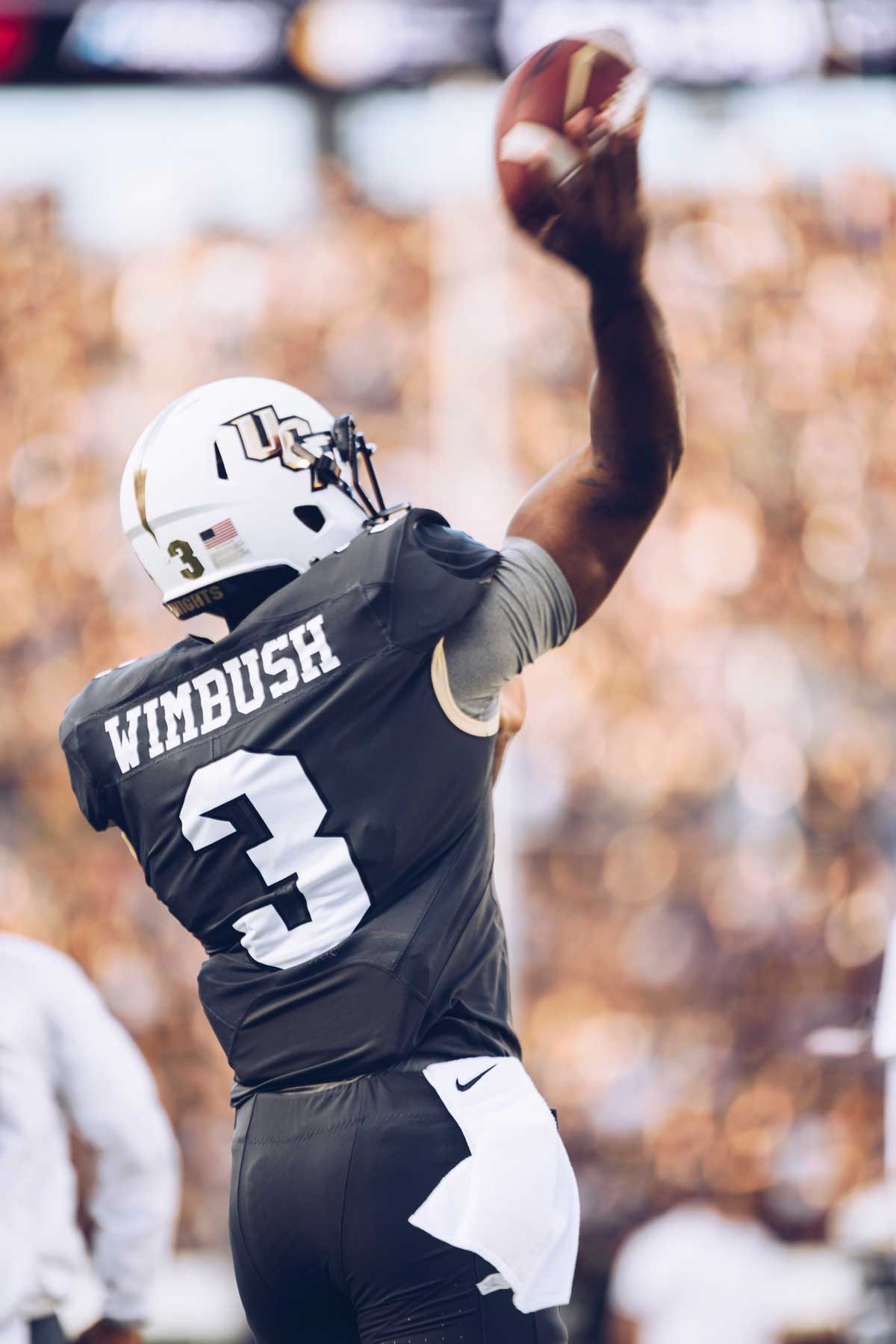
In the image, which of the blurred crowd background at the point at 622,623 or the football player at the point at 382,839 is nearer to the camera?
the football player at the point at 382,839

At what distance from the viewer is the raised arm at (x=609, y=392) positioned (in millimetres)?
1549

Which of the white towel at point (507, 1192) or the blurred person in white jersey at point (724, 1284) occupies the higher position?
the white towel at point (507, 1192)

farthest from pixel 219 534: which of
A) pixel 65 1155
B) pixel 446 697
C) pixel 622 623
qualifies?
pixel 622 623

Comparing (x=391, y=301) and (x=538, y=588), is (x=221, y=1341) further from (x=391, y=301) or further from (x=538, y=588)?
(x=538, y=588)

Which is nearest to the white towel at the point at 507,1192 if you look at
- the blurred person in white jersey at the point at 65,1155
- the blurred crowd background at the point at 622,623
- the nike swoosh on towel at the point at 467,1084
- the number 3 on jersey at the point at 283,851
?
the nike swoosh on towel at the point at 467,1084

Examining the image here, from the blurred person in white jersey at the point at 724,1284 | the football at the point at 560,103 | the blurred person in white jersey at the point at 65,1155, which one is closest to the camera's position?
the football at the point at 560,103

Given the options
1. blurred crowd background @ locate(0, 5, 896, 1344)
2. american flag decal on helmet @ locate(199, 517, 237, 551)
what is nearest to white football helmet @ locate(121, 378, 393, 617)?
american flag decal on helmet @ locate(199, 517, 237, 551)

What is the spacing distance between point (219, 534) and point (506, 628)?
1.11ft

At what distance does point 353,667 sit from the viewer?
1.52 metres

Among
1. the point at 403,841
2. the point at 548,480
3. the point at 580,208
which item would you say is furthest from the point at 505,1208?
the point at 580,208

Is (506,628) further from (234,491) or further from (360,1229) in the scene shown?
(360,1229)

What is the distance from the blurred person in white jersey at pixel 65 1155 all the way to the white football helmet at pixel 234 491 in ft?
4.62

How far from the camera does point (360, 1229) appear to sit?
4.83 feet

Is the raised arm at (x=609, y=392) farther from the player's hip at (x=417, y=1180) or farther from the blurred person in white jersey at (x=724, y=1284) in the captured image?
the blurred person in white jersey at (x=724, y=1284)
